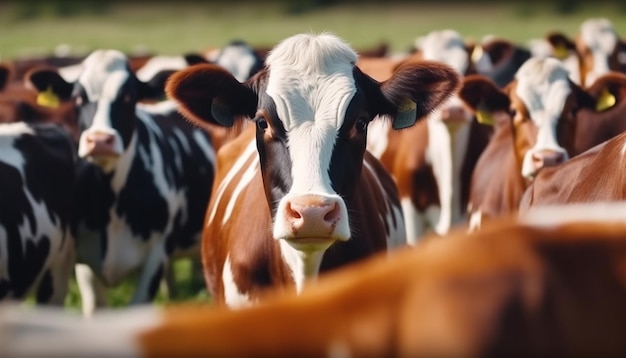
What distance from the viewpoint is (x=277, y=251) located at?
5090 millimetres

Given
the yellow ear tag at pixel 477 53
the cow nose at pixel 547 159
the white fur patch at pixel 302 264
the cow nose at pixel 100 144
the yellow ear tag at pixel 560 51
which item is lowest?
the yellow ear tag at pixel 560 51

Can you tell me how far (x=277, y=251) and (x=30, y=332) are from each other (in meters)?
2.94

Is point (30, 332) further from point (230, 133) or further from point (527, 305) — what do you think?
point (230, 133)

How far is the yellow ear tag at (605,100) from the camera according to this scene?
7.54 meters

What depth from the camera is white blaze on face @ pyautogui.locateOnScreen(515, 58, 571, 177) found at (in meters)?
7.29

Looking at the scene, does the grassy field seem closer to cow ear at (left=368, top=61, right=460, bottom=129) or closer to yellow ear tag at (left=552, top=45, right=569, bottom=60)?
yellow ear tag at (left=552, top=45, right=569, bottom=60)

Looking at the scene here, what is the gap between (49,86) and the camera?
8281 mm

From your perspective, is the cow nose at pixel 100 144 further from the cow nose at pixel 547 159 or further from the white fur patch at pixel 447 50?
the white fur patch at pixel 447 50

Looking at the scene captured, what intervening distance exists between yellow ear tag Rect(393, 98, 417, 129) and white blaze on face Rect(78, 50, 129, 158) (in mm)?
2599

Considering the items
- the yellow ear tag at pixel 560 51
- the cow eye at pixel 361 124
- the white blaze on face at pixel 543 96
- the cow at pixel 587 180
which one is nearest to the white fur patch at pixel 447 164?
the white blaze on face at pixel 543 96

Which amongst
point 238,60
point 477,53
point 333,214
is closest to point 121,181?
point 333,214

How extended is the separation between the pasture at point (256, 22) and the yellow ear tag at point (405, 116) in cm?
Result: 3147

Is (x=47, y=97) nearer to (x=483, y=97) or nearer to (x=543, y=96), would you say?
(x=483, y=97)

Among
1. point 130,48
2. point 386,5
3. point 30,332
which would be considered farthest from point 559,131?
point 386,5
